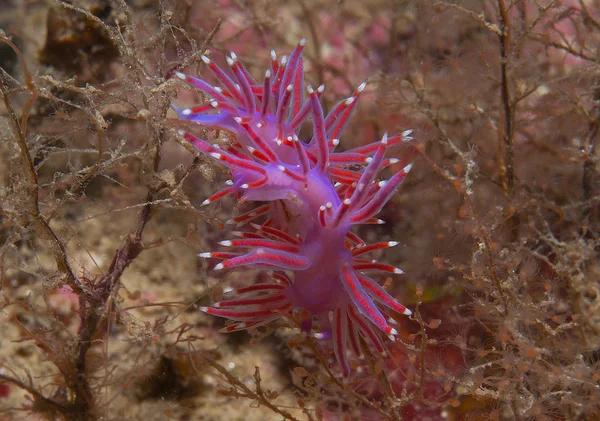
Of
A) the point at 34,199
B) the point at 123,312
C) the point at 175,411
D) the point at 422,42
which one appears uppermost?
the point at 422,42

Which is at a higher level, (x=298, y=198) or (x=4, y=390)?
(x=298, y=198)

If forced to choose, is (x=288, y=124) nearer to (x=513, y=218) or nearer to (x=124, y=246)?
(x=124, y=246)

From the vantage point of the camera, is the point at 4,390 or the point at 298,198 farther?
the point at 4,390

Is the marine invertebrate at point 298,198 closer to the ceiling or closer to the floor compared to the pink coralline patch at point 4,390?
closer to the ceiling

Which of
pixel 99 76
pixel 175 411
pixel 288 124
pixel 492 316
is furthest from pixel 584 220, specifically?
pixel 99 76

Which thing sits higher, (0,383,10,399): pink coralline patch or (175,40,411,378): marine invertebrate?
(175,40,411,378): marine invertebrate

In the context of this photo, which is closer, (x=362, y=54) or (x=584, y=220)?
(x=584, y=220)

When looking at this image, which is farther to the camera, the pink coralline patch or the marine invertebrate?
the pink coralline patch

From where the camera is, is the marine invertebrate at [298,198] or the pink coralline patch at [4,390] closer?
the marine invertebrate at [298,198]
